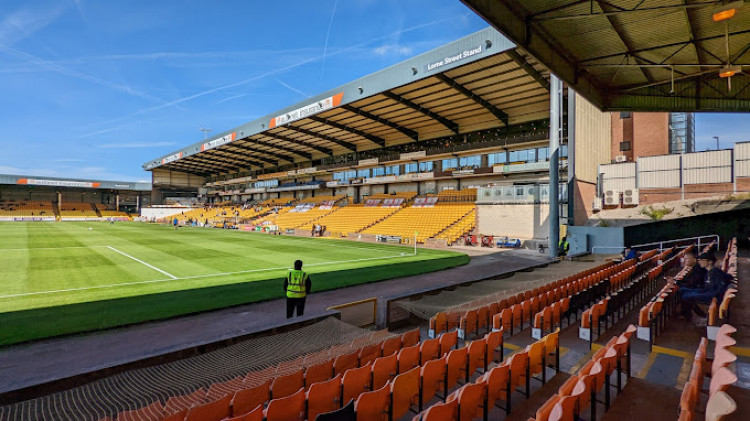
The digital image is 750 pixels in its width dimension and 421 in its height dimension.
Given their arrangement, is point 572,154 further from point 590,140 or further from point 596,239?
point 596,239

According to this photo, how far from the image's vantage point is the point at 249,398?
371cm

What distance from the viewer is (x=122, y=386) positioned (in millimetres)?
4527

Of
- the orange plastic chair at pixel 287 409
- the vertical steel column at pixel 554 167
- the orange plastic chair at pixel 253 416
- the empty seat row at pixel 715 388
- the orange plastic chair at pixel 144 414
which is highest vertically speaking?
the vertical steel column at pixel 554 167

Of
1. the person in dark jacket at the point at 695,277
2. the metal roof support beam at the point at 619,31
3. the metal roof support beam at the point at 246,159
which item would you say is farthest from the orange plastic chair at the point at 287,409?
the metal roof support beam at the point at 246,159

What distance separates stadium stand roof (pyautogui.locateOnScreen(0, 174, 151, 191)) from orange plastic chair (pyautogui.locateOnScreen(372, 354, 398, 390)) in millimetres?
96878

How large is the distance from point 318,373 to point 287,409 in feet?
3.62

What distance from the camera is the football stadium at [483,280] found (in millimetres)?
4148

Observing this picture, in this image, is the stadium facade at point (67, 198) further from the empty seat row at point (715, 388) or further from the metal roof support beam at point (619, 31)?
the empty seat row at point (715, 388)

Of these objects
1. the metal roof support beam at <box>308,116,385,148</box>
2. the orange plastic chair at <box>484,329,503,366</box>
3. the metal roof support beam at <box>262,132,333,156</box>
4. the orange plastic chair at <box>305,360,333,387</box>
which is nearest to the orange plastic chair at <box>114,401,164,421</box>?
the orange plastic chair at <box>305,360,333,387</box>

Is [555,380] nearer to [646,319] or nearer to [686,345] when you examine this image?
[646,319]

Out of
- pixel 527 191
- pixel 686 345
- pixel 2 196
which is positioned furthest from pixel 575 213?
pixel 2 196

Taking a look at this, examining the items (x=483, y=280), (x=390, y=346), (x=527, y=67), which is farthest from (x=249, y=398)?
(x=527, y=67)

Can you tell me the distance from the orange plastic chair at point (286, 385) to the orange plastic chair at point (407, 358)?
1.34 metres

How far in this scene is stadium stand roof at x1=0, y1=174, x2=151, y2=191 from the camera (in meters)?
71.5
